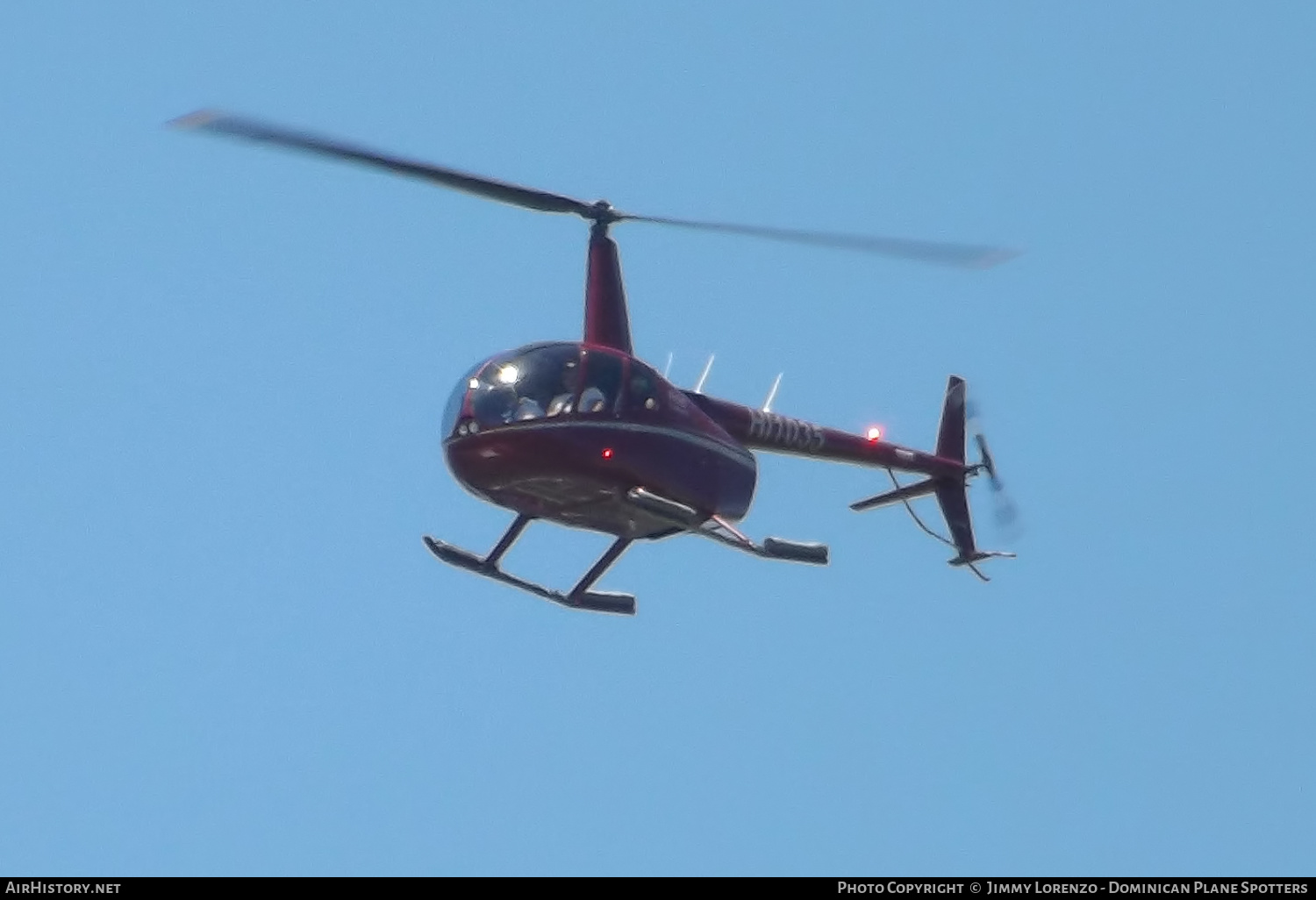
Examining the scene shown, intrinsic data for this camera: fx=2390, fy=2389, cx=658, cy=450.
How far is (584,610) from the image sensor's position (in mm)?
29781

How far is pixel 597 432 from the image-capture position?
26.8 meters

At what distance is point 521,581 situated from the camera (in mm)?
29078

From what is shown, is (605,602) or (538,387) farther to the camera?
(605,602)

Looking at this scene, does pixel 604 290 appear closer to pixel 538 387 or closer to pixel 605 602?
pixel 538 387

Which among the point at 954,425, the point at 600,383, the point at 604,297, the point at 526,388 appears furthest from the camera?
the point at 954,425

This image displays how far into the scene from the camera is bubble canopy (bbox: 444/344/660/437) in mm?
26609

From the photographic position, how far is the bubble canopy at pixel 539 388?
26.6 meters

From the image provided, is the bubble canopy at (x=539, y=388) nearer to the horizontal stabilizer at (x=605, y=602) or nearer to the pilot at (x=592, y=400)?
the pilot at (x=592, y=400)

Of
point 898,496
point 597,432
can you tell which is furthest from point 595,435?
point 898,496

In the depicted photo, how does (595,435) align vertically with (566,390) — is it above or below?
below

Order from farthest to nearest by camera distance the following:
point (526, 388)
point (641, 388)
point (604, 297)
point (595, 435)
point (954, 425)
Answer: point (954, 425)
point (604, 297)
point (641, 388)
point (595, 435)
point (526, 388)

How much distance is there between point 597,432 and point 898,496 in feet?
25.8

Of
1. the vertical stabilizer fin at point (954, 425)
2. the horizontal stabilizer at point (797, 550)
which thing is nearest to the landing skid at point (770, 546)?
the horizontal stabilizer at point (797, 550)

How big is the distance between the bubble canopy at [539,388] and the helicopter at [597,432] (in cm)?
1
